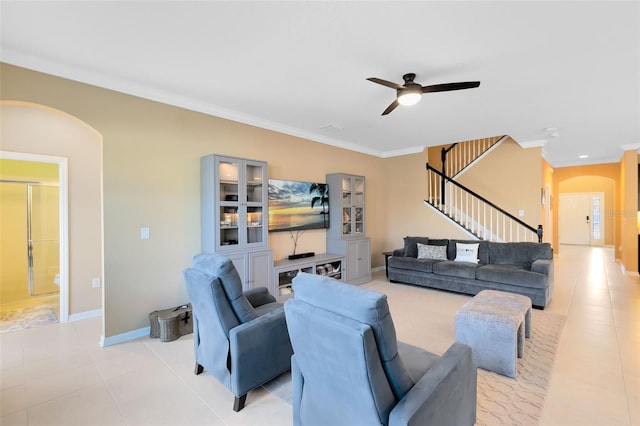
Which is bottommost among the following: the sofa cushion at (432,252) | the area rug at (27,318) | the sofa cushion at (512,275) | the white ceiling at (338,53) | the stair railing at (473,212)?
the area rug at (27,318)

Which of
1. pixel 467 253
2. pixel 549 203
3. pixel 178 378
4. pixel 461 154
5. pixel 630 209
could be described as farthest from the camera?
pixel 549 203

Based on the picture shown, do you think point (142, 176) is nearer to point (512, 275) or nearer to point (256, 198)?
point (256, 198)

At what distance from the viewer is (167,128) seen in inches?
135

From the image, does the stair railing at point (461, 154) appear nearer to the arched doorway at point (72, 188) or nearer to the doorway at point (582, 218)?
the arched doorway at point (72, 188)

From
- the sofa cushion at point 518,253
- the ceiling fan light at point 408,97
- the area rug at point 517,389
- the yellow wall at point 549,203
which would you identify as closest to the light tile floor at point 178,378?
the area rug at point 517,389

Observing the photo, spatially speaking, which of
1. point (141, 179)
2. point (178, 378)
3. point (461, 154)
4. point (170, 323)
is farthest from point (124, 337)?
point (461, 154)

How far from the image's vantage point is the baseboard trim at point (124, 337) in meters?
3.00

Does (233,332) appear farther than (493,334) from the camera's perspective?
No

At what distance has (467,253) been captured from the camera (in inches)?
199

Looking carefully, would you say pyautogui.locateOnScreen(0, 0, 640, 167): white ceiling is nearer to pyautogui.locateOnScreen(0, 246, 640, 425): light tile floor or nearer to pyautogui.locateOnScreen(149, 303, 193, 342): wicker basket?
pyautogui.locateOnScreen(149, 303, 193, 342): wicker basket

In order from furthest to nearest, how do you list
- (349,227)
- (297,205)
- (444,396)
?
(349,227), (297,205), (444,396)

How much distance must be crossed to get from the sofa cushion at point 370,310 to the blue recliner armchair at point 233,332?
0.82m

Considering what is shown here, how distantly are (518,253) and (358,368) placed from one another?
4.63 meters

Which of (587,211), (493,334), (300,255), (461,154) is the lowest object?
(493,334)
